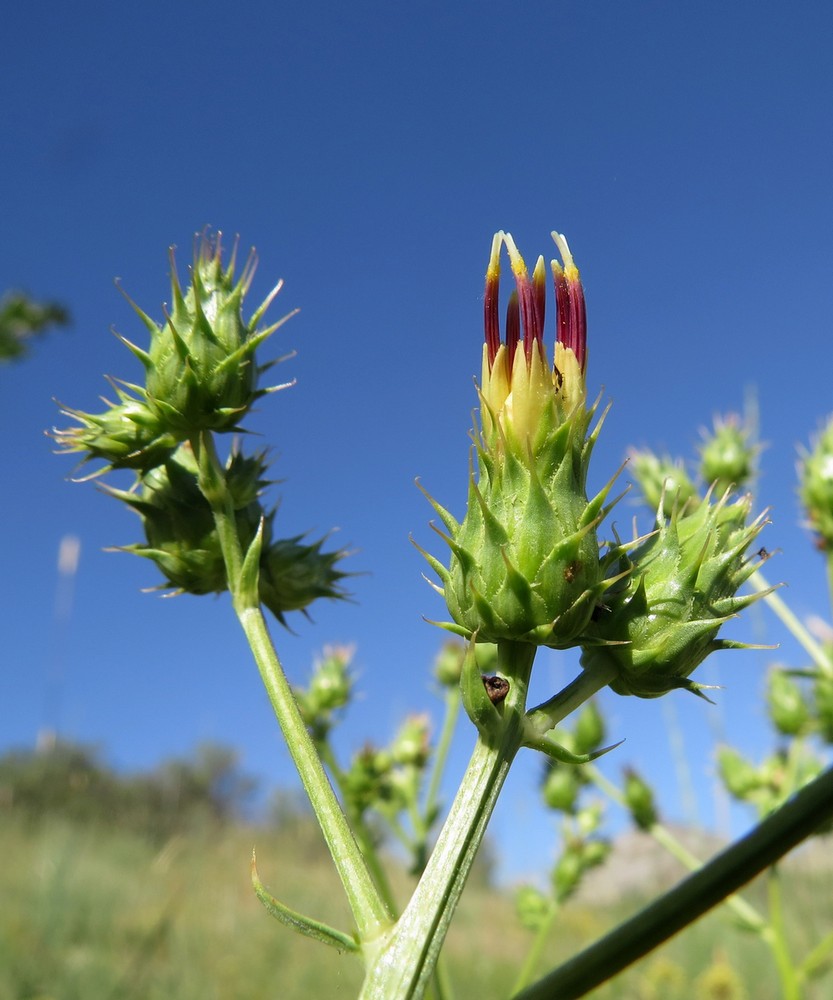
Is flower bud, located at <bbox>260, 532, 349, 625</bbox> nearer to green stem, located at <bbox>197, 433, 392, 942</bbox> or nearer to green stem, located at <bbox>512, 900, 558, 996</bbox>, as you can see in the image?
green stem, located at <bbox>197, 433, 392, 942</bbox>

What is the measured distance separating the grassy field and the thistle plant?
3865mm

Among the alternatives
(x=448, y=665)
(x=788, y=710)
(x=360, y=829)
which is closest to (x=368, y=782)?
(x=360, y=829)

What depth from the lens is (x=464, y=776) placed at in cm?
166

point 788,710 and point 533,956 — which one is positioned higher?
point 788,710

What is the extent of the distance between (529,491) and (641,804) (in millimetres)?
4690

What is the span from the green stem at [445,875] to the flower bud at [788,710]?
4.33 meters

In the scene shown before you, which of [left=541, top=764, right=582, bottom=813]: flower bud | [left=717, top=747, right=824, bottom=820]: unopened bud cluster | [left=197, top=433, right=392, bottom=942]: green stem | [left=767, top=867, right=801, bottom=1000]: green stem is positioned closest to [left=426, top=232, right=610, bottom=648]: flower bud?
[left=197, top=433, right=392, bottom=942]: green stem

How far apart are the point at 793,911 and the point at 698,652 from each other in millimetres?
20683

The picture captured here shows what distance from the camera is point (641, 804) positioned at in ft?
19.3

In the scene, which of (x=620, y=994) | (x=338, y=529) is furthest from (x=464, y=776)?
(x=620, y=994)

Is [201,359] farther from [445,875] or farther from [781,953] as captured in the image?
[781,953]

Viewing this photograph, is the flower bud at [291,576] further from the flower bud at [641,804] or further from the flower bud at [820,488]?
the flower bud at [641,804]

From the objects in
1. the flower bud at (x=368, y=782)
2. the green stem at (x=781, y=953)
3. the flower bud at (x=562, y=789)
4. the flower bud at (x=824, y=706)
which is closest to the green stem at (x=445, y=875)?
the green stem at (x=781, y=953)

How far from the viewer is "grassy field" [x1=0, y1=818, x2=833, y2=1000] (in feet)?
34.6
